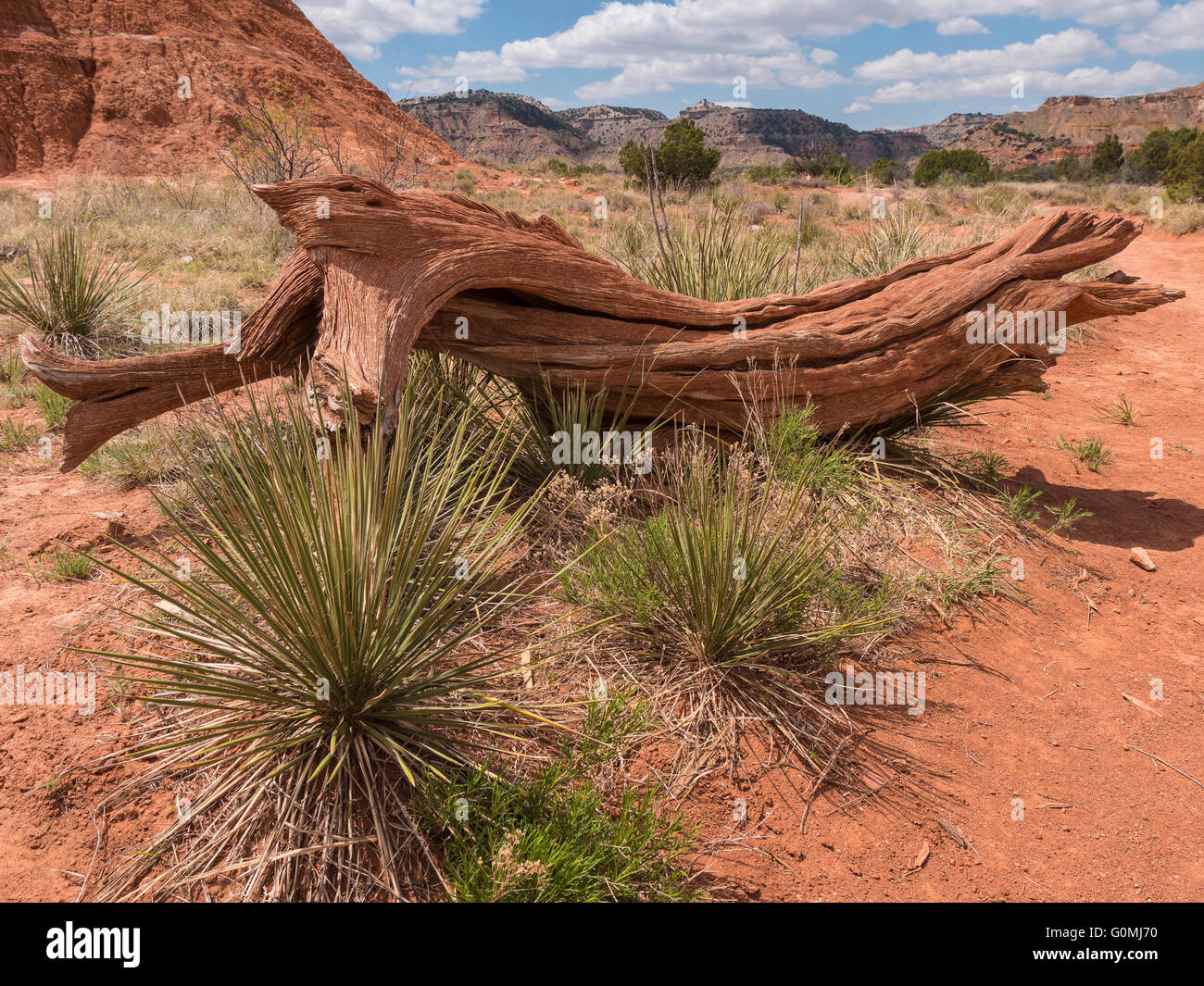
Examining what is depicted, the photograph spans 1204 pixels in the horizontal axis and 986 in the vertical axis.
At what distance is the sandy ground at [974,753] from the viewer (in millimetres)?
2184

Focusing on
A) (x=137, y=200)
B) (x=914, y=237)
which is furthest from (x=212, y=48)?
(x=914, y=237)

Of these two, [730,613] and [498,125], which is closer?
[730,613]

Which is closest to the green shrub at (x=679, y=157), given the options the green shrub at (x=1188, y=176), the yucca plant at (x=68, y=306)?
the green shrub at (x=1188, y=176)

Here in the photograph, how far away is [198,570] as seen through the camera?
10.3 feet

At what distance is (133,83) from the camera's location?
20922mm

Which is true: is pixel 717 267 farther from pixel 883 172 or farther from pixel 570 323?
pixel 883 172

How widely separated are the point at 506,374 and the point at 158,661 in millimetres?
2161

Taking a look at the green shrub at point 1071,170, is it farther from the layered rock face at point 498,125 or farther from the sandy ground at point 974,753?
the layered rock face at point 498,125

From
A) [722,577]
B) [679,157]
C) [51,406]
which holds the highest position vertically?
[679,157]

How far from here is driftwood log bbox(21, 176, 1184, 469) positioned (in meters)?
3.04

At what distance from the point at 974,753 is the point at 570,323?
2.53 metres

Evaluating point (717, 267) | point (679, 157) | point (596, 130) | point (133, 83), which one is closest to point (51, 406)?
point (717, 267)
